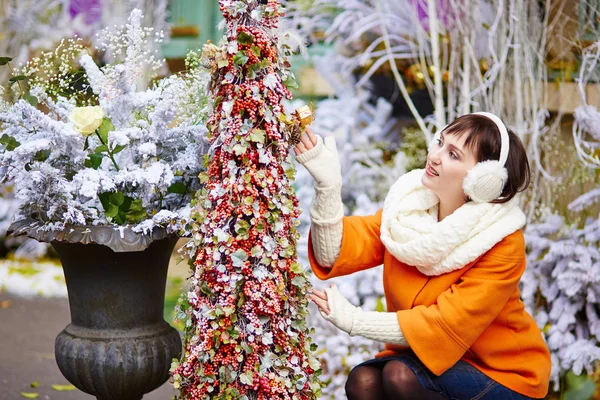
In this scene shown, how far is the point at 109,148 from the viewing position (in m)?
2.45

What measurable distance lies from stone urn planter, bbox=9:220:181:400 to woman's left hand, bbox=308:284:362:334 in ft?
1.67

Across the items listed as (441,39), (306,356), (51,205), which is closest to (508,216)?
(306,356)

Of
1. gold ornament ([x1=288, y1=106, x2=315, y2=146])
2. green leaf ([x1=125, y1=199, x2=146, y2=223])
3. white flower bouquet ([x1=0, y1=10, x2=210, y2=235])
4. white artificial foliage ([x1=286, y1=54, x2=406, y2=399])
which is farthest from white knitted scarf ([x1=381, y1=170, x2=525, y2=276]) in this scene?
white artificial foliage ([x1=286, y1=54, x2=406, y2=399])

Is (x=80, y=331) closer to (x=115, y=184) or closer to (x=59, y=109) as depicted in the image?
(x=115, y=184)

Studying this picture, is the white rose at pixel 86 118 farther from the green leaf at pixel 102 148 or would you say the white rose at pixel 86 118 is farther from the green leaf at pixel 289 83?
the green leaf at pixel 289 83

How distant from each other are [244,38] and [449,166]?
0.69m

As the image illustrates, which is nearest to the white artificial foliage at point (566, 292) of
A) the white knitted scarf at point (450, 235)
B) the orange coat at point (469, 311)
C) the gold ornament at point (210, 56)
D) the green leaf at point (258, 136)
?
the orange coat at point (469, 311)

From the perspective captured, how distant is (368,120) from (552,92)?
125cm

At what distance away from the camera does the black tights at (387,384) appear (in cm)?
230

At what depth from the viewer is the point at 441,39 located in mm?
4824

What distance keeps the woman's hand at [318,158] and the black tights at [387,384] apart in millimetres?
563

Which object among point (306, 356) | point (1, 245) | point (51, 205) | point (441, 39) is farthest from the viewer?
point (1, 245)

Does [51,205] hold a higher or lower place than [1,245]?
higher

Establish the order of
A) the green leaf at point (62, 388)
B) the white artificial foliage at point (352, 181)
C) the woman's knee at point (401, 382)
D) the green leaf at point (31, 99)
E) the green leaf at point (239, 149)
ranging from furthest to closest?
1. the white artificial foliage at point (352, 181)
2. the green leaf at point (62, 388)
3. the green leaf at point (31, 99)
4. the woman's knee at point (401, 382)
5. the green leaf at point (239, 149)
